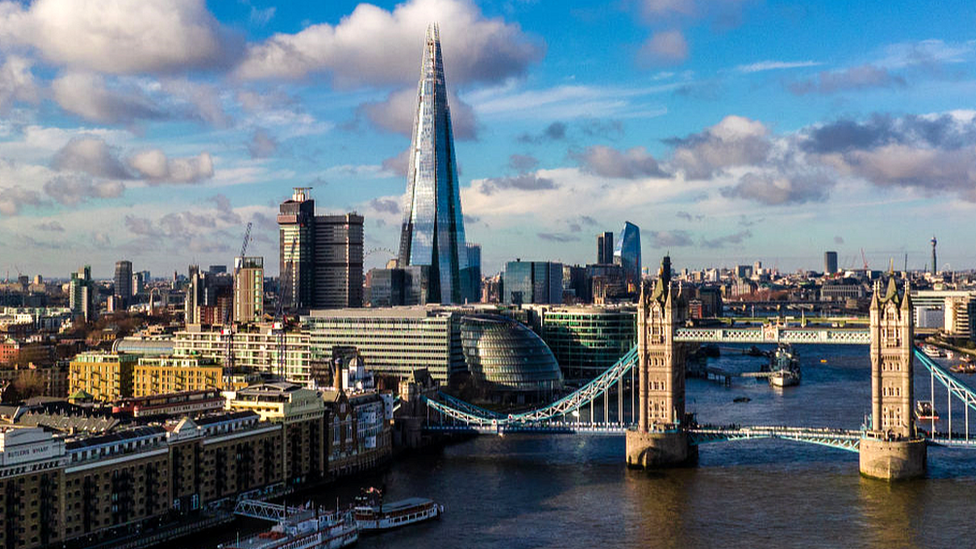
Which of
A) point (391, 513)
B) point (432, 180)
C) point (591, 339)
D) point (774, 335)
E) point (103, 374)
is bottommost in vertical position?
point (391, 513)

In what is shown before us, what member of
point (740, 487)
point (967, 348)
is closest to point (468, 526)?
point (740, 487)

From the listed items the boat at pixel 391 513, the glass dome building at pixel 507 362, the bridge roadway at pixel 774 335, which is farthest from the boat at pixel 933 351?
the boat at pixel 391 513

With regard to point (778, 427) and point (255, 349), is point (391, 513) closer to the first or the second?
point (778, 427)

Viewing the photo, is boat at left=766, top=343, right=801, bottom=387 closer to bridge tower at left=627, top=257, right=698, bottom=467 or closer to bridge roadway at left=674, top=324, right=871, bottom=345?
bridge roadway at left=674, top=324, right=871, bottom=345

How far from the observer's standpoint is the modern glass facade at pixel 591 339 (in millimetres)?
147625

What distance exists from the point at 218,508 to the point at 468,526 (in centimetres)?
1462

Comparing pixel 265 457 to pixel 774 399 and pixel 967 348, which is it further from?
pixel 967 348

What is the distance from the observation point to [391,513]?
213 feet

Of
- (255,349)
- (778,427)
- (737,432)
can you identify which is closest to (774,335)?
(778,427)

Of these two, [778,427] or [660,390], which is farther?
[660,390]

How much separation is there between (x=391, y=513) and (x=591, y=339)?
283 feet

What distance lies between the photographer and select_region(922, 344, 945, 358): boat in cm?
18743

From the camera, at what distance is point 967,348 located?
19538cm

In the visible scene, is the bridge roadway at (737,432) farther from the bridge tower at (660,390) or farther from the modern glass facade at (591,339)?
the modern glass facade at (591,339)
